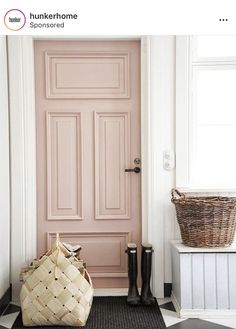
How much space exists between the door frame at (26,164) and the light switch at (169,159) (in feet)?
0.25

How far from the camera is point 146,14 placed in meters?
2.11

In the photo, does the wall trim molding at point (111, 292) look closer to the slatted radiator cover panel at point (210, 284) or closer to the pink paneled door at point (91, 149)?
the pink paneled door at point (91, 149)

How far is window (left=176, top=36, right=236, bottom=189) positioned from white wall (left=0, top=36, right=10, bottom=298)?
1.39 metres

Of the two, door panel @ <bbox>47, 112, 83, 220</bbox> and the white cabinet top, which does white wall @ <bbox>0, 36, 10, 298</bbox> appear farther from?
the white cabinet top

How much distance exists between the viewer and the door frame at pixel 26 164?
3.05m

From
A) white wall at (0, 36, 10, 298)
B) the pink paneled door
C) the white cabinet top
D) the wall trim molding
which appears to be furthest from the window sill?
white wall at (0, 36, 10, 298)

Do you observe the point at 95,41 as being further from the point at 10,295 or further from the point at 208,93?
the point at 10,295

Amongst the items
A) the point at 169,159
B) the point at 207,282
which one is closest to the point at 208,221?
the point at 207,282

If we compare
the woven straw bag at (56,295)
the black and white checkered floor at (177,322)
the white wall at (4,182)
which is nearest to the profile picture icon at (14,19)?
the white wall at (4,182)

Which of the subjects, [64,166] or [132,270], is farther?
[64,166]

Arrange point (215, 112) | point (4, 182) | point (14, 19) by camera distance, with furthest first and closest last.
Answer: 1. point (215, 112)
2. point (4, 182)
3. point (14, 19)

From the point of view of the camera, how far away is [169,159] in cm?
308

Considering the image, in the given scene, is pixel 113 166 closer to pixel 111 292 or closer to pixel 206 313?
pixel 111 292

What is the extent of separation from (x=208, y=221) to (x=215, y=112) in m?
0.90
